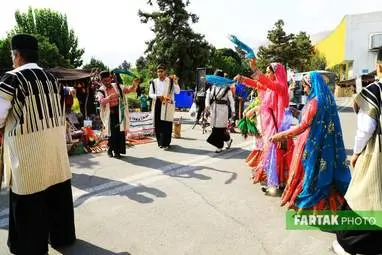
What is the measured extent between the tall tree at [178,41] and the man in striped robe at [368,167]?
2571cm

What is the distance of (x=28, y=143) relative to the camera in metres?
3.36

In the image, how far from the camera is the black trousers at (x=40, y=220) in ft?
11.0

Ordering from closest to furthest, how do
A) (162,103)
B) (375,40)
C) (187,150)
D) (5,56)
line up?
(187,150), (162,103), (5,56), (375,40)

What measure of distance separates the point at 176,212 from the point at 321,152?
1.83m

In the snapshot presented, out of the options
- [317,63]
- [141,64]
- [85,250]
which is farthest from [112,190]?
[317,63]

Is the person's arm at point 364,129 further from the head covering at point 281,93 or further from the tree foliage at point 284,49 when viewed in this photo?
the tree foliage at point 284,49

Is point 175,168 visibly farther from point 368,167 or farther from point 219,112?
point 368,167

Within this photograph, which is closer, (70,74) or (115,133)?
(115,133)

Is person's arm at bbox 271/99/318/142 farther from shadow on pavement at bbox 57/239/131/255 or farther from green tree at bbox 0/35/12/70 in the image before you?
green tree at bbox 0/35/12/70

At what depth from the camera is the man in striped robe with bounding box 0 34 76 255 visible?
3.32m

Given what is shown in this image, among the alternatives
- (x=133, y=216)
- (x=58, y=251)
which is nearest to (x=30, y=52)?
(x=58, y=251)

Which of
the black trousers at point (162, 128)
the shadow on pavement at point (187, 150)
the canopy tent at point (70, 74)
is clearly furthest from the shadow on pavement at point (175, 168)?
the canopy tent at point (70, 74)

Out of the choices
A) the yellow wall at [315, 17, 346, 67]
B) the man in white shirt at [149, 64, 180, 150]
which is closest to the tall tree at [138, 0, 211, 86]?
the man in white shirt at [149, 64, 180, 150]

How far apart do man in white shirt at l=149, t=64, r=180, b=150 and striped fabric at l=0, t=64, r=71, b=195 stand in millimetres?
5543
